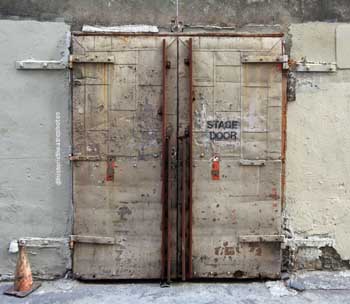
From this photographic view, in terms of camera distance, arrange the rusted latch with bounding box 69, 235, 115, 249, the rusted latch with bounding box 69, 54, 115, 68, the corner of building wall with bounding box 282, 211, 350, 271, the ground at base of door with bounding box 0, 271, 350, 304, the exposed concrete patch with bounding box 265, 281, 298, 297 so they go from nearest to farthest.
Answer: the ground at base of door with bounding box 0, 271, 350, 304, the exposed concrete patch with bounding box 265, 281, 298, 297, the rusted latch with bounding box 69, 54, 115, 68, the rusted latch with bounding box 69, 235, 115, 249, the corner of building wall with bounding box 282, 211, 350, 271

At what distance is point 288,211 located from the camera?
5.22 meters

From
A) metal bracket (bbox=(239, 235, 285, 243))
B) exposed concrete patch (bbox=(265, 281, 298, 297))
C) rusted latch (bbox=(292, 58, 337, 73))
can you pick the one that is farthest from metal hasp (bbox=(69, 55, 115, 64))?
exposed concrete patch (bbox=(265, 281, 298, 297))

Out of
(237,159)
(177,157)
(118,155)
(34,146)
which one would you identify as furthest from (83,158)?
(237,159)

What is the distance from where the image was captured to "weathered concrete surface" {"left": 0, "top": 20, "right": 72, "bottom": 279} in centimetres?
508

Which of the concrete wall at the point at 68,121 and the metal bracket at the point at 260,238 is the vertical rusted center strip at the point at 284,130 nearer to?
the concrete wall at the point at 68,121

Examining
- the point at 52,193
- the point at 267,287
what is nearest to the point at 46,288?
the point at 52,193

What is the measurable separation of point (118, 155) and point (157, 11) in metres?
1.51

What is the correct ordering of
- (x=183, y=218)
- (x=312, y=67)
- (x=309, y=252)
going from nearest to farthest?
(x=183, y=218), (x=312, y=67), (x=309, y=252)

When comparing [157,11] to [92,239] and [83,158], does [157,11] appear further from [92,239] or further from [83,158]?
[92,239]

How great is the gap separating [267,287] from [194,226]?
95 cm

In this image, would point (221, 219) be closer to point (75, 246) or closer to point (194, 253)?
point (194, 253)

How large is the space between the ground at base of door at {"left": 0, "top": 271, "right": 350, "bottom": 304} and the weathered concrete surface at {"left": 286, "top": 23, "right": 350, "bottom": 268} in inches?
10.5

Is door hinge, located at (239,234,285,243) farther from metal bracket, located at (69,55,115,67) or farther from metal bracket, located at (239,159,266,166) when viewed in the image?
metal bracket, located at (69,55,115,67)

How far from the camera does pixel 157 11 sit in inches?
201
